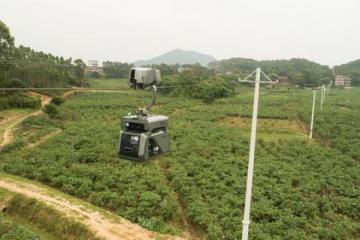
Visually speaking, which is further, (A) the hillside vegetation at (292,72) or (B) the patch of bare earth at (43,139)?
(A) the hillside vegetation at (292,72)

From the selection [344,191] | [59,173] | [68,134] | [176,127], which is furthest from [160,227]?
[176,127]

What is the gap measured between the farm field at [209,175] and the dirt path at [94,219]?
67 cm

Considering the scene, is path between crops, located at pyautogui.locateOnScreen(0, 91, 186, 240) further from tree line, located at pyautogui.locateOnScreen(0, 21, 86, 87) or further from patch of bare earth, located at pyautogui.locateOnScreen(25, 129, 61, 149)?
tree line, located at pyautogui.locateOnScreen(0, 21, 86, 87)

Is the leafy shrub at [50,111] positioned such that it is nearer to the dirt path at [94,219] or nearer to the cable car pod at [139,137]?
the dirt path at [94,219]

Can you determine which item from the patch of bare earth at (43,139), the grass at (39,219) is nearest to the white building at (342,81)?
the patch of bare earth at (43,139)

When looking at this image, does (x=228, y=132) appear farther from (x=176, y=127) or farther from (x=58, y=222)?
(x=58, y=222)

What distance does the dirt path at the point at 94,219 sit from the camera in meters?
14.1

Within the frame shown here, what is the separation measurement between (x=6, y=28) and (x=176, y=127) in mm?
17943

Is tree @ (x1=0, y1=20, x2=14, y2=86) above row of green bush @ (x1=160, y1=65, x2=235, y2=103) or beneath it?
above

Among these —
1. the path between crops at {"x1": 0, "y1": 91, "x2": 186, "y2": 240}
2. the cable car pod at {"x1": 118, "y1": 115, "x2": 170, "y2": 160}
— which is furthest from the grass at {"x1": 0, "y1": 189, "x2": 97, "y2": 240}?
the cable car pod at {"x1": 118, "y1": 115, "x2": 170, "y2": 160}

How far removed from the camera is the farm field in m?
16.4

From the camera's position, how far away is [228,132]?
31.9 metres

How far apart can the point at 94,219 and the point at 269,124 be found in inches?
990

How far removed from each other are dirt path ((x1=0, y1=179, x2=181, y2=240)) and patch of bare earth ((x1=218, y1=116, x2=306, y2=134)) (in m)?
22.2
